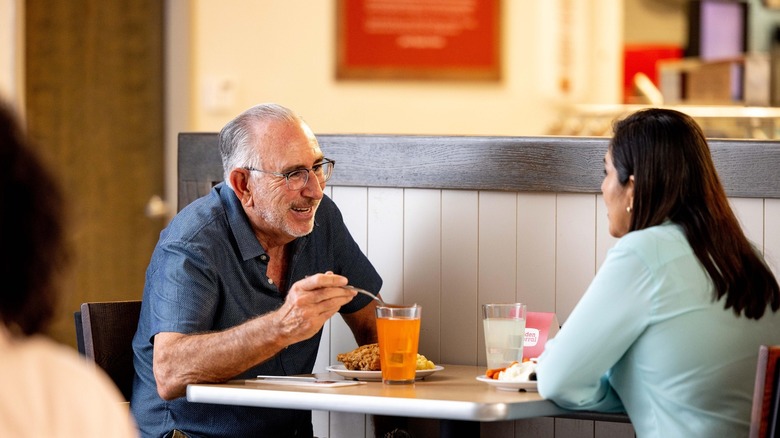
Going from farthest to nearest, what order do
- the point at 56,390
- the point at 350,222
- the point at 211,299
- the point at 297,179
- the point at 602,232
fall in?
1. the point at 350,222
2. the point at 602,232
3. the point at 297,179
4. the point at 211,299
5. the point at 56,390

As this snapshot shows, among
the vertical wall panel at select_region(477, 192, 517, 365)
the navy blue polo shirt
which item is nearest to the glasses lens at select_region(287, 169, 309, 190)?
the navy blue polo shirt

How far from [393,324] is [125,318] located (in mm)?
631

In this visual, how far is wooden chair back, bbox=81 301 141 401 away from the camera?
221cm

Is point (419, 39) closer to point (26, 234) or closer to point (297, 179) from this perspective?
point (297, 179)

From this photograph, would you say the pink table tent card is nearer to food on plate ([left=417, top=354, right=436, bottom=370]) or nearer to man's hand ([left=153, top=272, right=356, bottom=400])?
food on plate ([left=417, top=354, right=436, bottom=370])

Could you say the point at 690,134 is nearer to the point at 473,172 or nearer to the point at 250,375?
the point at 473,172

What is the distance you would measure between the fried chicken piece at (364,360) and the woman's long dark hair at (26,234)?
1060 millimetres

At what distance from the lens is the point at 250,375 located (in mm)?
2182

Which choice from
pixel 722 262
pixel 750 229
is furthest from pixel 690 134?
pixel 750 229

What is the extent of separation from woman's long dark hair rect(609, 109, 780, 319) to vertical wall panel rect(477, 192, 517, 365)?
62 centimetres

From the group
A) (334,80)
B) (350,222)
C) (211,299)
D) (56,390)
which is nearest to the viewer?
(56,390)

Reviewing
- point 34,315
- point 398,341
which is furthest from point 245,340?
point 34,315

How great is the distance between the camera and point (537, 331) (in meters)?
2.18

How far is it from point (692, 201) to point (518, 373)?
15.9 inches
